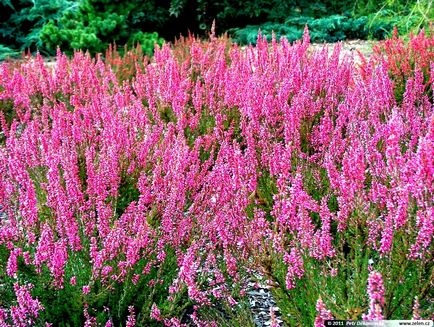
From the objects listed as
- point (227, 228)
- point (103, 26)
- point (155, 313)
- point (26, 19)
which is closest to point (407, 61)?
point (227, 228)

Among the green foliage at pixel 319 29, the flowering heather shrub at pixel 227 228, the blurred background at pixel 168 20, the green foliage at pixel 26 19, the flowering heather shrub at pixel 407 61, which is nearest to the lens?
the flowering heather shrub at pixel 227 228

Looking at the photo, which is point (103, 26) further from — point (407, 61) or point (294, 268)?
point (294, 268)

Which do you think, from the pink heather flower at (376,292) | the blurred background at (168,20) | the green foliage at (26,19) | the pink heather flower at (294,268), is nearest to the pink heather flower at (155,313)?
the pink heather flower at (294,268)

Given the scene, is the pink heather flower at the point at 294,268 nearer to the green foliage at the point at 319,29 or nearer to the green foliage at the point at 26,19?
the green foliage at the point at 319,29

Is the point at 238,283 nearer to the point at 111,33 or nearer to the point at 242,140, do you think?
the point at 242,140

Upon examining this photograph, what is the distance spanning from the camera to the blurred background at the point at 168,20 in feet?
28.6

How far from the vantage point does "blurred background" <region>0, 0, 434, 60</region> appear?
870 centimetres

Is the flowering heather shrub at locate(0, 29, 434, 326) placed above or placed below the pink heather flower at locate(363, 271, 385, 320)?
below

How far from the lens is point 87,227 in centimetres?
232

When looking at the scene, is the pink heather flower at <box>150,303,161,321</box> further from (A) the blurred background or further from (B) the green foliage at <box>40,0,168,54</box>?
(A) the blurred background

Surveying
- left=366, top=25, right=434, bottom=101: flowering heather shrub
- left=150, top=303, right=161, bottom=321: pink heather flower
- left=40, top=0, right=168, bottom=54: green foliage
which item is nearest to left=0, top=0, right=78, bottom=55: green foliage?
left=40, top=0, right=168, bottom=54: green foliage

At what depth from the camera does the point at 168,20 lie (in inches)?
410

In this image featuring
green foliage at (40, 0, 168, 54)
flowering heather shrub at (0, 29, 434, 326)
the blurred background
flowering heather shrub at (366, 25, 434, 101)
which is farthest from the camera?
the blurred background

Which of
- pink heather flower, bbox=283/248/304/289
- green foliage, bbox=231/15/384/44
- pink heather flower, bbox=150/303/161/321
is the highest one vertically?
green foliage, bbox=231/15/384/44
